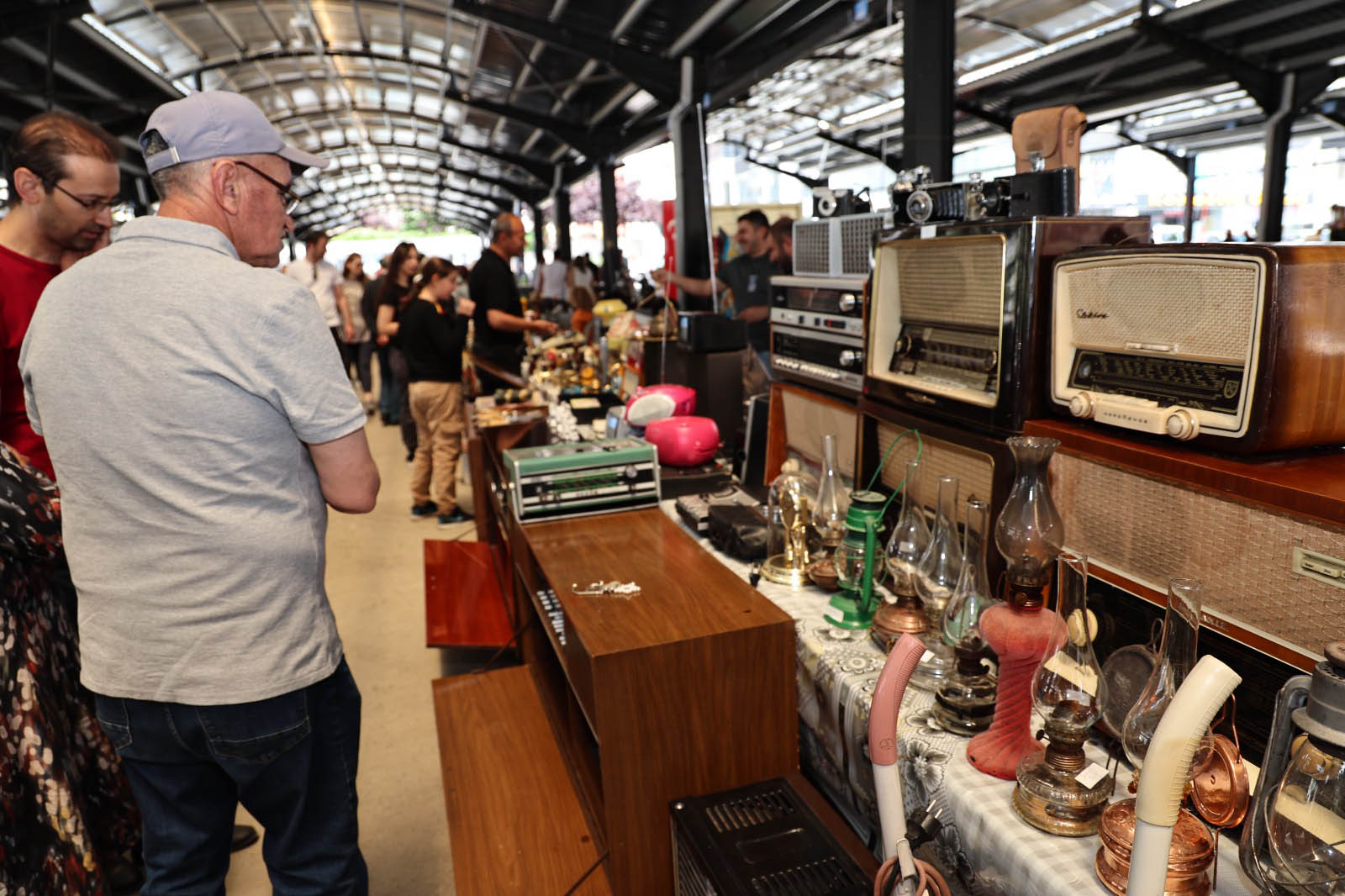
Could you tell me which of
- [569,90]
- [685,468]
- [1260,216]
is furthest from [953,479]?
[569,90]

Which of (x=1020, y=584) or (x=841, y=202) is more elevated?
(x=841, y=202)

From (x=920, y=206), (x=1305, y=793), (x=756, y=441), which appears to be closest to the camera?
(x=1305, y=793)

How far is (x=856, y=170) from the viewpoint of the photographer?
12672 millimetres

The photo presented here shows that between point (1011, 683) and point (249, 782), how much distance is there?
4.05ft

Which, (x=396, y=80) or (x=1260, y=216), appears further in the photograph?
(x=396, y=80)

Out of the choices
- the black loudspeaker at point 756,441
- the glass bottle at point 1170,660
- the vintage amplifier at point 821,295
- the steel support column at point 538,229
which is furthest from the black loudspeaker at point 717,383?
the steel support column at point 538,229

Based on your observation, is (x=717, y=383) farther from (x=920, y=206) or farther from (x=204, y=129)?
(x=204, y=129)

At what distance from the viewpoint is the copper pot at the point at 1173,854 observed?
922 millimetres

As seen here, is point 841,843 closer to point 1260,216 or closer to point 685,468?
point 685,468

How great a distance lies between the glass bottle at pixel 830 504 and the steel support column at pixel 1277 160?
6.27 m

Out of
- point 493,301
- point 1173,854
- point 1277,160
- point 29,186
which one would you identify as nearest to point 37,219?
point 29,186

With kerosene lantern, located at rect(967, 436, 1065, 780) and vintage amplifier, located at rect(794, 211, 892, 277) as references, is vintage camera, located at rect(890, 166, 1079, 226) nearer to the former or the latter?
vintage amplifier, located at rect(794, 211, 892, 277)

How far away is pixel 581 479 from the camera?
2.16 metres

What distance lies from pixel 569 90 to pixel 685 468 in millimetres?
8532
